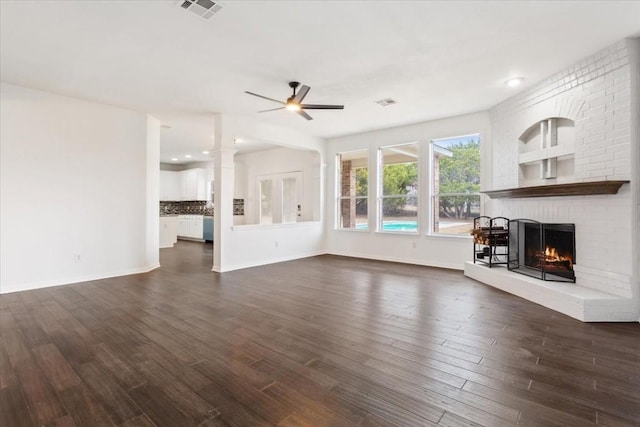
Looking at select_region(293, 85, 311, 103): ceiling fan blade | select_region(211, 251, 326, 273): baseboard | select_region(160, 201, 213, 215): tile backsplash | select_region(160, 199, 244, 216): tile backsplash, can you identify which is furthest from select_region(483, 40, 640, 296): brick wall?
select_region(160, 201, 213, 215): tile backsplash

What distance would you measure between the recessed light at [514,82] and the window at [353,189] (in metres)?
3.45

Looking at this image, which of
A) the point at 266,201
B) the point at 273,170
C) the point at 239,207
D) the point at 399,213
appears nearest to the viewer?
the point at 399,213

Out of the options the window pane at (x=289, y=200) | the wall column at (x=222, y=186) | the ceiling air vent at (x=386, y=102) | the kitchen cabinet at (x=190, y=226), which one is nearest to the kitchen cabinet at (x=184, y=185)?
the kitchen cabinet at (x=190, y=226)

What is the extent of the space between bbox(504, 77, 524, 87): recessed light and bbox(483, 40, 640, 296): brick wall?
1.02ft

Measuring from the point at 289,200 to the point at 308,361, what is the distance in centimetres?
686

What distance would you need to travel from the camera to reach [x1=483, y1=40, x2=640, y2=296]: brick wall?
335 cm

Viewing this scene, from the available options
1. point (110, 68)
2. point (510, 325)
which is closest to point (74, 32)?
point (110, 68)

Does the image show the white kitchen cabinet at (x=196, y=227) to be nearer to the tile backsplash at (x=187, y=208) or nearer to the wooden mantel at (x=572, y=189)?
the tile backsplash at (x=187, y=208)

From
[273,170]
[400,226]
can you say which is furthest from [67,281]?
[400,226]

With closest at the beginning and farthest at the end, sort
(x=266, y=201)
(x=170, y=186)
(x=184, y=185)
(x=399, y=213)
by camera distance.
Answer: (x=399, y=213) < (x=266, y=201) < (x=184, y=185) < (x=170, y=186)

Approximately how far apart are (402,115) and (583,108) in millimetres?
2769

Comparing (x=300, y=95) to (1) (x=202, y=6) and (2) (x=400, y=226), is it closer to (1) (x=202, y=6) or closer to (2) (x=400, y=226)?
(1) (x=202, y=6)

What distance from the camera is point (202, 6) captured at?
8.89 ft

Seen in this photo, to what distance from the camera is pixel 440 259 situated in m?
6.25
